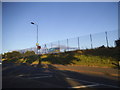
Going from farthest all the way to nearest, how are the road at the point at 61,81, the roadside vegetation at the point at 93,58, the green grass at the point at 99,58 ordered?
the roadside vegetation at the point at 93,58, the green grass at the point at 99,58, the road at the point at 61,81

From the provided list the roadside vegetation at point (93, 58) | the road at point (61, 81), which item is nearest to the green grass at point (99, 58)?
the roadside vegetation at point (93, 58)

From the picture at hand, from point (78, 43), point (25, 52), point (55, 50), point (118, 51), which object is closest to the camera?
point (118, 51)

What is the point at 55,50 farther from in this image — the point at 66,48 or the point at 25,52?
the point at 25,52

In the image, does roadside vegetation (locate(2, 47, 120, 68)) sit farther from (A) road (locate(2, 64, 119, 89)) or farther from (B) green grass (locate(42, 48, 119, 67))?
(A) road (locate(2, 64, 119, 89))

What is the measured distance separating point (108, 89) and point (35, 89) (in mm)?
3646

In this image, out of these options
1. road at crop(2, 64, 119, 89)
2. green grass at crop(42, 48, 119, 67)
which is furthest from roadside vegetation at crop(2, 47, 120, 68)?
road at crop(2, 64, 119, 89)

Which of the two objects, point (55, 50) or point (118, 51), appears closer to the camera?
point (118, 51)

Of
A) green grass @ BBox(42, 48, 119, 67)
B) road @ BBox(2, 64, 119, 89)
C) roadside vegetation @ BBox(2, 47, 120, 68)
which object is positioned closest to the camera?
road @ BBox(2, 64, 119, 89)

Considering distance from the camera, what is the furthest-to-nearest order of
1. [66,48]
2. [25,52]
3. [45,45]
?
1. [25,52]
2. [45,45]
3. [66,48]

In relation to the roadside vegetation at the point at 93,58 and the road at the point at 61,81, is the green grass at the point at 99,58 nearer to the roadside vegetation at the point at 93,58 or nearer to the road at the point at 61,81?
the roadside vegetation at the point at 93,58

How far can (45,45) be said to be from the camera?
36.5m

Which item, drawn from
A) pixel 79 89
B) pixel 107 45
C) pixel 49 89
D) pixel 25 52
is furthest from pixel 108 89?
pixel 25 52

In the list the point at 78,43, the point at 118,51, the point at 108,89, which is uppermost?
the point at 78,43

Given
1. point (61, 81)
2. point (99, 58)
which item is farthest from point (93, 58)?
point (61, 81)
